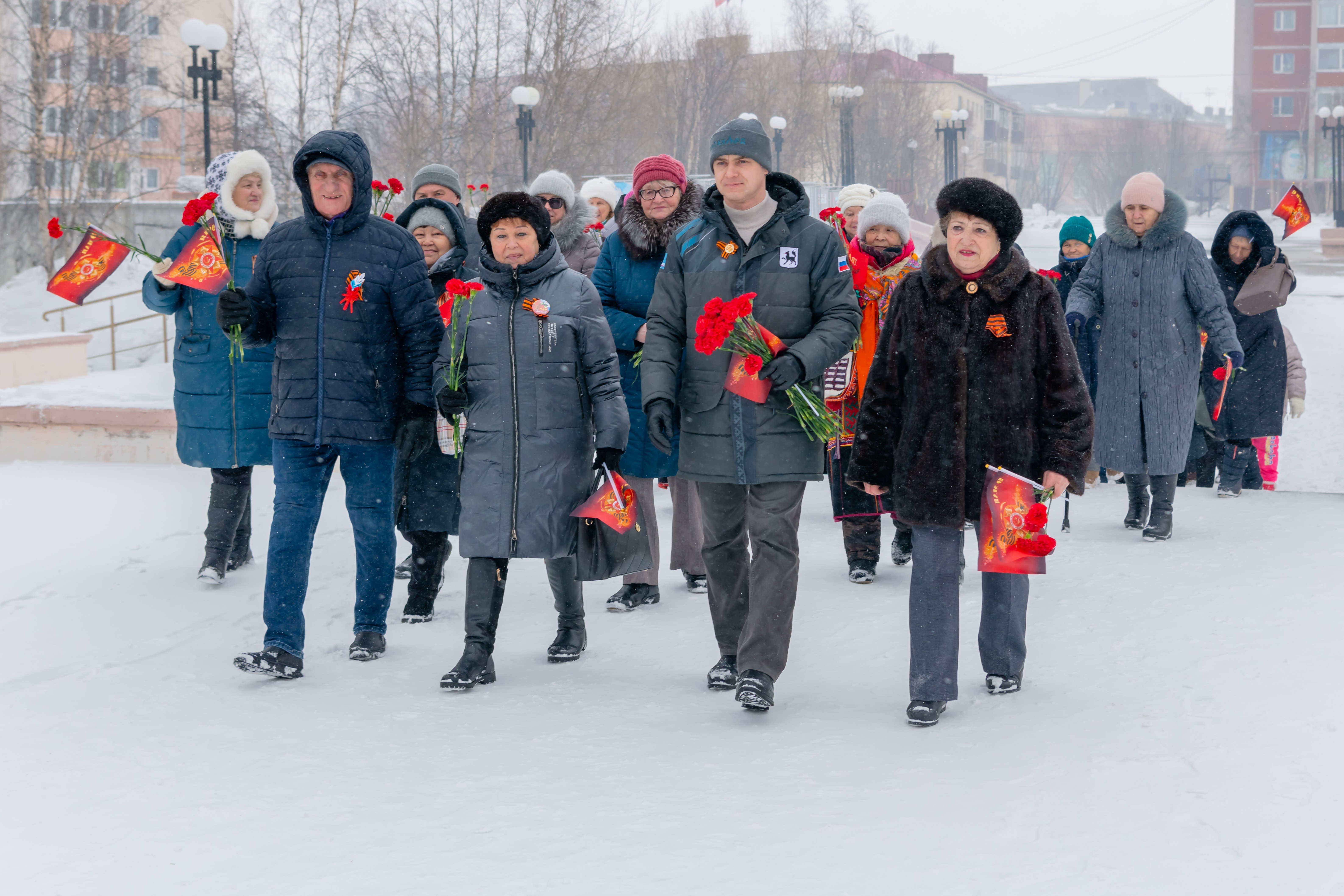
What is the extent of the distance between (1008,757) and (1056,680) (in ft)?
2.70

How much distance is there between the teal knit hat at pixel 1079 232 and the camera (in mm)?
7656

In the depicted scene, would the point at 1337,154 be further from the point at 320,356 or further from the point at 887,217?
the point at 320,356

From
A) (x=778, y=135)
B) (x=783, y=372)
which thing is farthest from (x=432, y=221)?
(x=778, y=135)

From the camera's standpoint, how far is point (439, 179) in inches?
229

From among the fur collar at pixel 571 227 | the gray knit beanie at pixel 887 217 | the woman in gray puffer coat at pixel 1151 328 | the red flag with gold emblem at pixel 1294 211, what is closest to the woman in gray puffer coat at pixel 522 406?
the fur collar at pixel 571 227

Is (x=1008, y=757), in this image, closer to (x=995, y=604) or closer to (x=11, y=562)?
(x=995, y=604)

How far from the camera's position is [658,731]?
3969 millimetres

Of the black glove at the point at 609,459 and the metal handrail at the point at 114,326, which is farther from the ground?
the metal handrail at the point at 114,326

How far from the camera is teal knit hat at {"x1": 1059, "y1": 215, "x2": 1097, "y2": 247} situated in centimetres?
766

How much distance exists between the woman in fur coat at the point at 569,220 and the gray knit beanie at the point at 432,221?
607mm

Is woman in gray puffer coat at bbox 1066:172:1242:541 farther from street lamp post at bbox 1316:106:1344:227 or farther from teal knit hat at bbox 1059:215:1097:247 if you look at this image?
street lamp post at bbox 1316:106:1344:227

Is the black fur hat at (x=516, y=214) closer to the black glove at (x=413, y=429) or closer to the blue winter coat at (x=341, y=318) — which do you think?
the blue winter coat at (x=341, y=318)

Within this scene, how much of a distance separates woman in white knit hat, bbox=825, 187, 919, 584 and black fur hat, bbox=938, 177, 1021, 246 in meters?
1.90

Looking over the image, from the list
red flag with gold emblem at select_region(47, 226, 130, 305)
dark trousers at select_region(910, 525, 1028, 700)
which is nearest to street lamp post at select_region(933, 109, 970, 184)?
red flag with gold emblem at select_region(47, 226, 130, 305)
